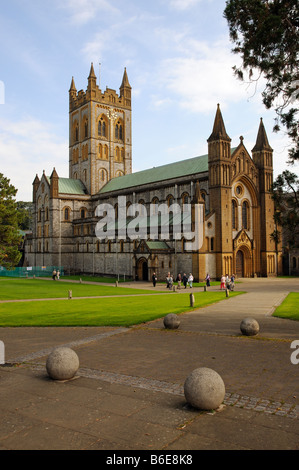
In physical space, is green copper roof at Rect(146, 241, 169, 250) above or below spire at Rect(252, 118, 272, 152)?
below

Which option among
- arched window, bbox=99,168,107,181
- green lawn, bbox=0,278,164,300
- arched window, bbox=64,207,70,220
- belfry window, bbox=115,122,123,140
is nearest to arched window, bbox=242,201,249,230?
green lawn, bbox=0,278,164,300

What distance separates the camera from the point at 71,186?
7350 centimetres

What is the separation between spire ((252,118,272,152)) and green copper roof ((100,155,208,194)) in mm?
7541

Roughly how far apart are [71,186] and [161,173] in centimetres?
2113

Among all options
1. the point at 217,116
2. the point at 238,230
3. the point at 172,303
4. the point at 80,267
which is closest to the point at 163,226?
the point at 238,230

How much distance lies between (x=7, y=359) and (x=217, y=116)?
4383cm

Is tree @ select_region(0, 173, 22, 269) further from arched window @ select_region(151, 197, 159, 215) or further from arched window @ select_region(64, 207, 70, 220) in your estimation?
arched window @ select_region(64, 207, 70, 220)

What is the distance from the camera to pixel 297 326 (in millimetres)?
16188

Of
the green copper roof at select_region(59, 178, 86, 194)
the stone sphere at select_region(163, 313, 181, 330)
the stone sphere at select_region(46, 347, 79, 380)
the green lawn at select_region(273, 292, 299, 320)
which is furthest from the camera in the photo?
the green copper roof at select_region(59, 178, 86, 194)

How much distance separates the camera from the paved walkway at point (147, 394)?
6.26 meters

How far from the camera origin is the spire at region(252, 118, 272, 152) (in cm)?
5503

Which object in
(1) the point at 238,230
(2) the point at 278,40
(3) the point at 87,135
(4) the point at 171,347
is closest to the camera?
(4) the point at 171,347
